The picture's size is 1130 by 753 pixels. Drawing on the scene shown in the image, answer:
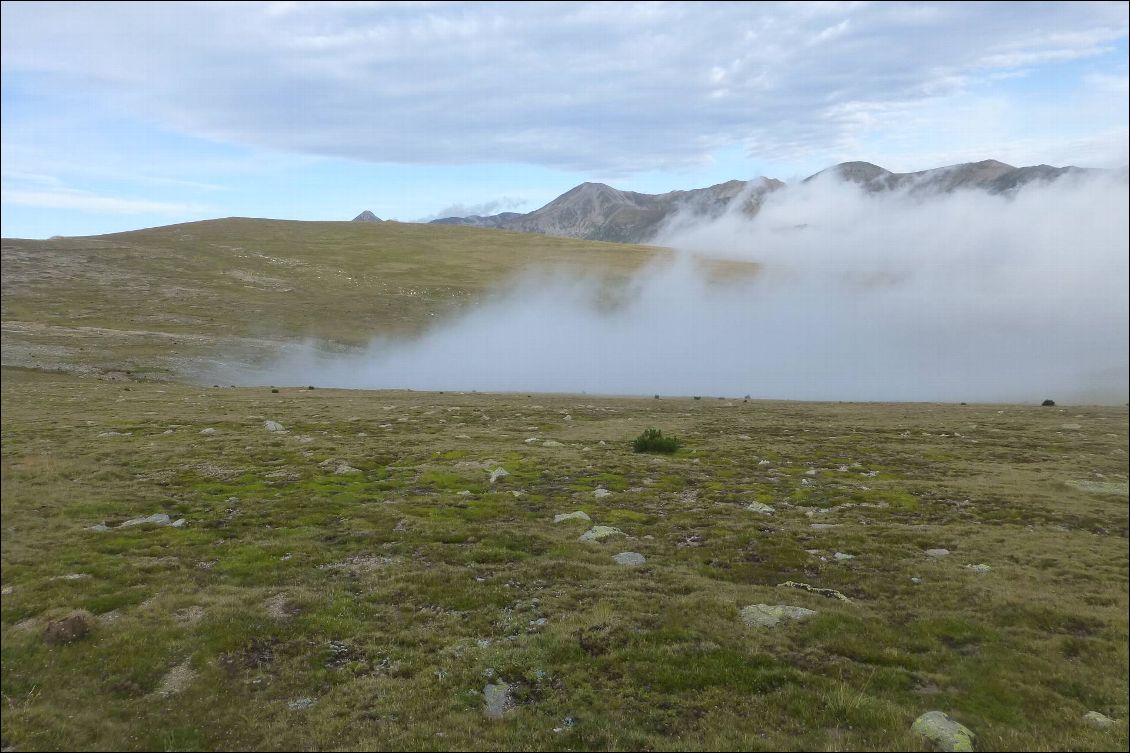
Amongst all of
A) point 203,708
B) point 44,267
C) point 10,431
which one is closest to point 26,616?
point 203,708

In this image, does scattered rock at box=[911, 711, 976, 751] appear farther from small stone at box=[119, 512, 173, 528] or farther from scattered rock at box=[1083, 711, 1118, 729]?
small stone at box=[119, 512, 173, 528]

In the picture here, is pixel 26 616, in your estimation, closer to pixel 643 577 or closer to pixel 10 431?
pixel 643 577

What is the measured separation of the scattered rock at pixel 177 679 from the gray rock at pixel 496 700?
5.04 m

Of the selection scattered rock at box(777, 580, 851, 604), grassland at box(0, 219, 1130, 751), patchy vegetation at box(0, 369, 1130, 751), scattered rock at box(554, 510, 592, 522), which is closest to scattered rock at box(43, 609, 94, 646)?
patchy vegetation at box(0, 369, 1130, 751)

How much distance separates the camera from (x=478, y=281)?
182m

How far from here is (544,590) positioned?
14.4m

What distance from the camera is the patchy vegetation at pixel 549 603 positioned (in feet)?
29.7

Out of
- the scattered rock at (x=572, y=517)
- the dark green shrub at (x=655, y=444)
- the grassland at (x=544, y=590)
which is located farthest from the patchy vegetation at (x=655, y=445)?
the scattered rock at (x=572, y=517)

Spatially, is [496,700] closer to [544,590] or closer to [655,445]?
[544,590]

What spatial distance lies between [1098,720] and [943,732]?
274cm

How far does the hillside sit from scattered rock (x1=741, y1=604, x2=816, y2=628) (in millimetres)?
23357

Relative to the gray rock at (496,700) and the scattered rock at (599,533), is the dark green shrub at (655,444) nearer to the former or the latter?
the scattered rock at (599,533)

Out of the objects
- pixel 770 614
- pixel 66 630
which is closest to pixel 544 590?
pixel 770 614

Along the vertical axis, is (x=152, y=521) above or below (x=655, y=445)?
below
